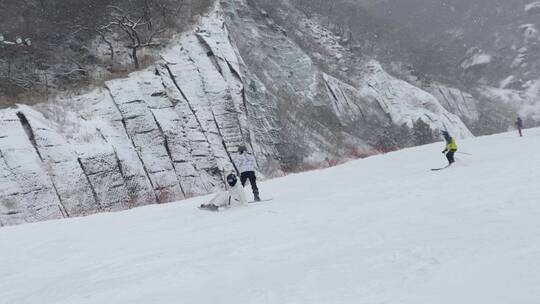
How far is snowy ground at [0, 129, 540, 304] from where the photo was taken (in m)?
4.79

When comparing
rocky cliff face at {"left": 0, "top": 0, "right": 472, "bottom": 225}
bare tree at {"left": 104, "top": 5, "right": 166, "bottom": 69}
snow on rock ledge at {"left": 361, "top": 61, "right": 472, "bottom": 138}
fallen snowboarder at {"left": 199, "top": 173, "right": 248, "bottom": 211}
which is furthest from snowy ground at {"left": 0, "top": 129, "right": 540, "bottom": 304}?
snow on rock ledge at {"left": 361, "top": 61, "right": 472, "bottom": 138}

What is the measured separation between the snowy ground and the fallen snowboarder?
1.56 feet

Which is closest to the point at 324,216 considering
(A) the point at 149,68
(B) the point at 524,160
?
(B) the point at 524,160

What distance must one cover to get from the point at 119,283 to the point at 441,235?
429cm

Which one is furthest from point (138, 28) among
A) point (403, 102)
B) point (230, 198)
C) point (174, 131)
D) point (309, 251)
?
point (403, 102)

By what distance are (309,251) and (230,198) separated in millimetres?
5328

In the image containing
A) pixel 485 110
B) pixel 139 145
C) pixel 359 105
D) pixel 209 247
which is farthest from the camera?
pixel 485 110

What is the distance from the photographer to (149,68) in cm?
2303

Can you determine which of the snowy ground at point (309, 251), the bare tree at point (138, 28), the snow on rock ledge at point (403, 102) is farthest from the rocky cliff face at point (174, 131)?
the snow on rock ledge at point (403, 102)

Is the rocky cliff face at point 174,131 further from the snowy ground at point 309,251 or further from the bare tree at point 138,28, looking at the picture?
the snowy ground at point 309,251

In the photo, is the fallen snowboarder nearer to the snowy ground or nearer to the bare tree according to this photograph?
the snowy ground

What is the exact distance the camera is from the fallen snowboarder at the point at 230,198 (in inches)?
448

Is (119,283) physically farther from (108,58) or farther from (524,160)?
(108,58)

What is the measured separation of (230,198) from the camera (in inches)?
454
